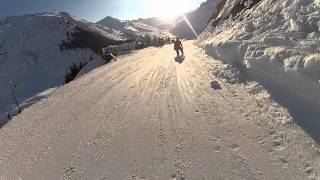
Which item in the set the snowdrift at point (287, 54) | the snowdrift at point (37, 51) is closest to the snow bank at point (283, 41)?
the snowdrift at point (287, 54)

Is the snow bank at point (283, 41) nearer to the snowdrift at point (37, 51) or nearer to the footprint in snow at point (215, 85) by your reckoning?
the footprint in snow at point (215, 85)

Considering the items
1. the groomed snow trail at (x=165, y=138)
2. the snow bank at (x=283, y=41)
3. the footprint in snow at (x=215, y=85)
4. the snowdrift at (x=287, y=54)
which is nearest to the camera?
the groomed snow trail at (x=165, y=138)

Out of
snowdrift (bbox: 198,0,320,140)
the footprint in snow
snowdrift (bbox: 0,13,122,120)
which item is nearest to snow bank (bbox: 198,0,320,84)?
snowdrift (bbox: 198,0,320,140)

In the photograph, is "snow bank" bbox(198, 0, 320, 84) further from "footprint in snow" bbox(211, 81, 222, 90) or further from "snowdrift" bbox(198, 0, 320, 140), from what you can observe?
"footprint in snow" bbox(211, 81, 222, 90)

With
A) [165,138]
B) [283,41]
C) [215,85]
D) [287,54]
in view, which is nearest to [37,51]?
[215,85]

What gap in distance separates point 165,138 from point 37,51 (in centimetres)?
11767

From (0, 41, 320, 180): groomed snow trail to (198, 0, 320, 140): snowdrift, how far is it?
0.54 m

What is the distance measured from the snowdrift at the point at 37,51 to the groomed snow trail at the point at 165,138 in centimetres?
7176

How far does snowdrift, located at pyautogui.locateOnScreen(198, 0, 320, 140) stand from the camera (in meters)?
10.5

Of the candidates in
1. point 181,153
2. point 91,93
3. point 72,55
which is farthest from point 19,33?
point 181,153

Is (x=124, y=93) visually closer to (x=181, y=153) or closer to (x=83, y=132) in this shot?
(x=83, y=132)

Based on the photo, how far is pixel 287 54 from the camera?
12133 millimetres

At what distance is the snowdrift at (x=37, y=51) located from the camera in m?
101

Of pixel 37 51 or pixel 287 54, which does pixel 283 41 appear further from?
pixel 37 51
